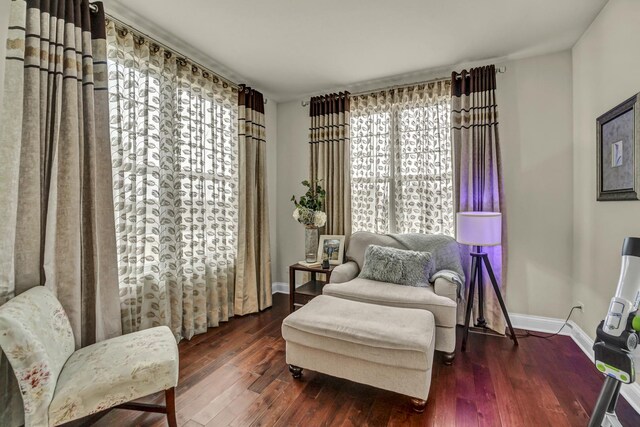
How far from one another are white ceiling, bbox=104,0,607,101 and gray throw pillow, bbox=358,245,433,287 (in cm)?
197

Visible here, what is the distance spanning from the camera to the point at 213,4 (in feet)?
6.76

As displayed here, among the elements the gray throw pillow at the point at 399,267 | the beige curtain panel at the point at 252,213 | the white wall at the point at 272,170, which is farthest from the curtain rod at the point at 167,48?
the gray throw pillow at the point at 399,267

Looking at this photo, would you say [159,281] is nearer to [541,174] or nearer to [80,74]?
[80,74]

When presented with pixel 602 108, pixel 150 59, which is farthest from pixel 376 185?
pixel 150 59

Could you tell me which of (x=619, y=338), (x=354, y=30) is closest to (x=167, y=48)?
(x=354, y=30)

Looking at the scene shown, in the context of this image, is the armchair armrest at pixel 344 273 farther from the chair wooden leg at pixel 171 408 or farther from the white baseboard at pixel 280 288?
the chair wooden leg at pixel 171 408

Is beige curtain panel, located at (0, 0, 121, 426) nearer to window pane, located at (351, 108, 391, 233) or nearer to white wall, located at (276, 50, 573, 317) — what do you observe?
window pane, located at (351, 108, 391, 233)

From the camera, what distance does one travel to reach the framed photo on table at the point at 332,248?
11.0ft

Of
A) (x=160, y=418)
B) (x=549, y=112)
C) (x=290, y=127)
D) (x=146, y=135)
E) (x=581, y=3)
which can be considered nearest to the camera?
(x=160, y=418)

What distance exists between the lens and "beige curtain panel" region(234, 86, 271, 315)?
3.24 m

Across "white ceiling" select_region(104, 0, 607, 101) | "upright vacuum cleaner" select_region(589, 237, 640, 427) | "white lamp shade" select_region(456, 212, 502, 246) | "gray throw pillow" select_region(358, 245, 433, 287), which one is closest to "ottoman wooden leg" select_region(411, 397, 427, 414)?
"upright vacuum cleaner" select_region(589, 237, 640, 427)

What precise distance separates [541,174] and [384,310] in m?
2.13

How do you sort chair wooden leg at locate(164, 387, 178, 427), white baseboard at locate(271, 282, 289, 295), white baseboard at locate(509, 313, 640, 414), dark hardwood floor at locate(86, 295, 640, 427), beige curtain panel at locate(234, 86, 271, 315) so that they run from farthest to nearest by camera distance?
white baseboard at locate(271, 282, 289, 295), beige curtain panel at locate(234, 86, 271, 315), white baseboard at locate(509, 313, 640, 414), dark hardwood floor at locate(86, 295, 640, 427), chair wooden leg at locate(164, 387, 178, 427)

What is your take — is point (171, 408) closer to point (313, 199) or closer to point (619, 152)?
point (313, 199)
